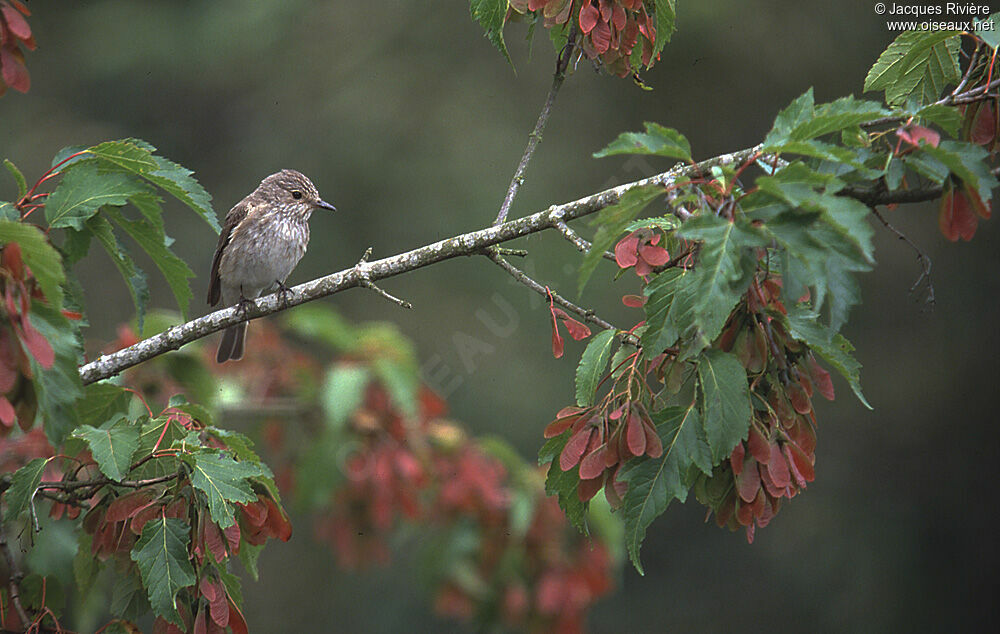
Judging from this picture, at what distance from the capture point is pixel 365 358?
4.53 meters

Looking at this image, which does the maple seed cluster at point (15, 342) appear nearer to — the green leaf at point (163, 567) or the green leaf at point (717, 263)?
the green leaf at point (163, 567)

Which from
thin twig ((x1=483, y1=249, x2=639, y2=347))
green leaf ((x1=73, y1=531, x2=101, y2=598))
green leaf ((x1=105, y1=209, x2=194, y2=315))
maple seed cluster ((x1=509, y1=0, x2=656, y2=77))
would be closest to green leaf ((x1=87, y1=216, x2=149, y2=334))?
green leaf ((x1=105, y1=209, x2=194, y2=315))

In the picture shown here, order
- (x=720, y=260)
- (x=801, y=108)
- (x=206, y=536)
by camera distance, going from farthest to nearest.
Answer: (x=206, y=536) → (x=801, y=108) → (x=720, y=260)

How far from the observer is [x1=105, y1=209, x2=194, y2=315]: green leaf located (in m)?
2.39

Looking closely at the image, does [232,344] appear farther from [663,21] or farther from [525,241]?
[525,241]

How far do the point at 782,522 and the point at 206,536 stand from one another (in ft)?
27.0

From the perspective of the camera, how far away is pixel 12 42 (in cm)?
200

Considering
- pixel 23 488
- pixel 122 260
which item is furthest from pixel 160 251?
pixel 23 488

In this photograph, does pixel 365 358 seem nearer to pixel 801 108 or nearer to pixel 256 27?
pixel 801 108

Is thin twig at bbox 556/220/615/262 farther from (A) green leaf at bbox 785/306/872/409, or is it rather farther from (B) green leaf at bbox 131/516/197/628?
(B) green leaf at bbox 131/516/197/628

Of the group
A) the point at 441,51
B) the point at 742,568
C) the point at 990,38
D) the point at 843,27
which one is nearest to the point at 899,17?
the point at 843,27

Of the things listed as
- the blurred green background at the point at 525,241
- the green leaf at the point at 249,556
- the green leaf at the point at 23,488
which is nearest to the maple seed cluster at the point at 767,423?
the green leaf at the point at 249,556

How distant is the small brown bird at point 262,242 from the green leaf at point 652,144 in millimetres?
2870

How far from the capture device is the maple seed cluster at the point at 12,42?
197 centimetres
